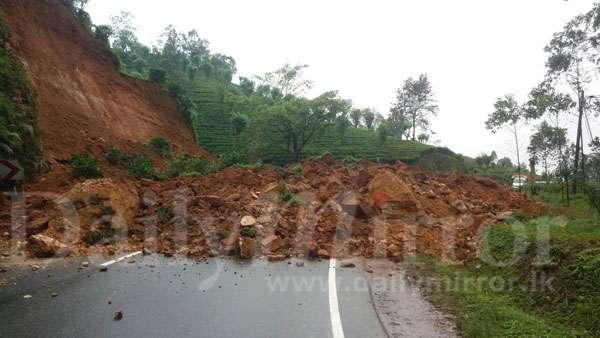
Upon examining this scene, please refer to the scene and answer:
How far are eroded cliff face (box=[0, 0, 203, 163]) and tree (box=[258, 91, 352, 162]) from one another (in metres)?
8.31

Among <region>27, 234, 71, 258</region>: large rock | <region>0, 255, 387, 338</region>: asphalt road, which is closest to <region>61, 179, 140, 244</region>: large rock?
<region>27, 234, 71, 258</region>: large rock

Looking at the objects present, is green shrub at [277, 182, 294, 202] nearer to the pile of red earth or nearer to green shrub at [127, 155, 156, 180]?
the pile of red earth

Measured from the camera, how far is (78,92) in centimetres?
2825

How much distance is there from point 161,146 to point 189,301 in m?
27.8

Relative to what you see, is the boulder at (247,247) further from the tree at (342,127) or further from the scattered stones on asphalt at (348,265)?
the tree at (342,127)

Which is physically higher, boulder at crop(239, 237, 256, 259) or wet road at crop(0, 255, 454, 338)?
boulder at crop(239, 237, 256, 259)

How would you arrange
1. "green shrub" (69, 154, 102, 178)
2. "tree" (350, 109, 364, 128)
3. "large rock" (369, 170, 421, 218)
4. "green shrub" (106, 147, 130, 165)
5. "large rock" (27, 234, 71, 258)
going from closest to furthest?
"large rock" (27, 234, 71, 258) → "large rock" (369, 170, 421, 218) → "green shrub" (69, 154, 102, 178) → "green shrub" (106, 147, 130, 165) → "tree" (350, 109, 364, 128)

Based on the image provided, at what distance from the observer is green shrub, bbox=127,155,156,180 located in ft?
67.4

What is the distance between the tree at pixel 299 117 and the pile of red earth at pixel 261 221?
92.9ft

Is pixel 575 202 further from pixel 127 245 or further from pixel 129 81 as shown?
pixel 129 81

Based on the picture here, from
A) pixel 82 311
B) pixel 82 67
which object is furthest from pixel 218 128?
pixel 82 311

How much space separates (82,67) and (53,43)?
95.8 inches

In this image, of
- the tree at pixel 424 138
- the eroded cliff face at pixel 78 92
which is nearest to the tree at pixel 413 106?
the tree at pixel 424 138

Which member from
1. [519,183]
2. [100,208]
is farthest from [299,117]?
[100,208]
